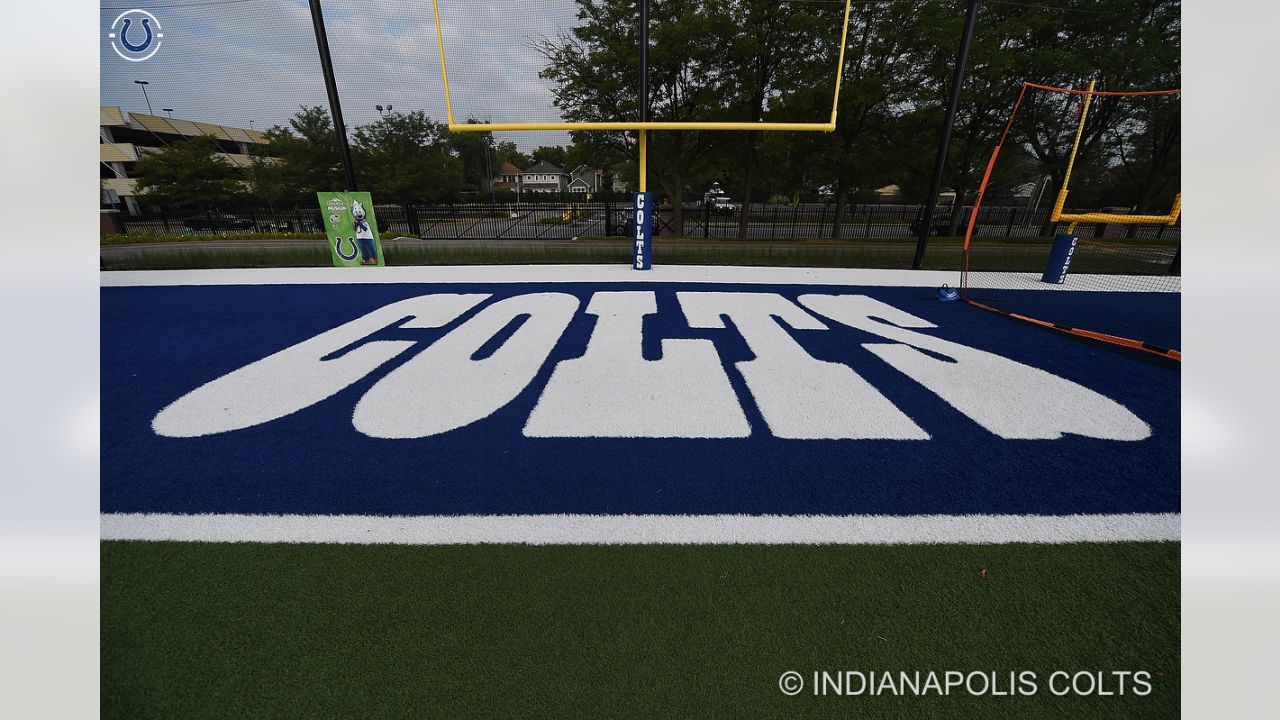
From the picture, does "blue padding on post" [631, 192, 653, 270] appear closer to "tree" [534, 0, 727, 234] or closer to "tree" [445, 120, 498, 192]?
"tree" [534, 0, 727, 234]

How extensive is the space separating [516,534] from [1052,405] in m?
3.16

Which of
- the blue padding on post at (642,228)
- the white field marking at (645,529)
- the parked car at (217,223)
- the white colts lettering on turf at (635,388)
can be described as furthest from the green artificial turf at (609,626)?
the parked car at (217,223)

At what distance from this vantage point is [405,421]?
252 centimetres

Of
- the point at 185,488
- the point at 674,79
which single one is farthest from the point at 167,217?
the point at 185,488

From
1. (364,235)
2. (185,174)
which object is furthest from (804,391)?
(185,174)

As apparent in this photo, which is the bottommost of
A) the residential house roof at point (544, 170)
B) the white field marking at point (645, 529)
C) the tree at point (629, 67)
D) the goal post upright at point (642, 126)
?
the white field marking at point (645, 529)

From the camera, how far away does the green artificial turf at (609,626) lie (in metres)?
1.17

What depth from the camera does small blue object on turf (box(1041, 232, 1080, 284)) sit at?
614cm

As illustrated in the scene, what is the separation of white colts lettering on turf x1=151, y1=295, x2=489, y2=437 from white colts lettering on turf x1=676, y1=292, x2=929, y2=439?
106 inches

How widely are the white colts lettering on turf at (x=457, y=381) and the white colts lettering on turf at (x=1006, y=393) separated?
272 cm

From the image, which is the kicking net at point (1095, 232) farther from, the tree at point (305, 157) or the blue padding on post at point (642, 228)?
the tree at point (305, 157)

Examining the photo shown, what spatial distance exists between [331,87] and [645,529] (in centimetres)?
847

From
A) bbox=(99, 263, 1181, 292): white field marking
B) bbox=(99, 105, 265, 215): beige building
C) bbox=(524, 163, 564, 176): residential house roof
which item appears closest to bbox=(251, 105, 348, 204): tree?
bbox=(99, 105, 265, 215): beige building

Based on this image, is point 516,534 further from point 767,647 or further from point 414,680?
point 767,647
